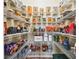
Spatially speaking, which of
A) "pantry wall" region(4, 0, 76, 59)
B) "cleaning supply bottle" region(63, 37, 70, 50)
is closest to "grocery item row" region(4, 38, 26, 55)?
"pantry wall" region(4, 0, 76, 59)

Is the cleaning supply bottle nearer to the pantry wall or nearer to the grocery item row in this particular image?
the pantry wall

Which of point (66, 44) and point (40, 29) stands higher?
point (40, 29)

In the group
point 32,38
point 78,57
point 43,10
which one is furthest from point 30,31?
point 78,57

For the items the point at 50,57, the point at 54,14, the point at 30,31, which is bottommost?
the point at 50,57

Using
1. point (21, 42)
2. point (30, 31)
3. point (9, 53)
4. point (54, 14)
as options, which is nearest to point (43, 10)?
point (54, 14)

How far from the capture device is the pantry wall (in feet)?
11.2

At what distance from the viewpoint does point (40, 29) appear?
11.2 ft

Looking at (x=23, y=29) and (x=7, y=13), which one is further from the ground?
(x=7, y=13)

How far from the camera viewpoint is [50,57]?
3428 millimetres

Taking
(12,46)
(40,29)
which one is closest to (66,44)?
(40,29)

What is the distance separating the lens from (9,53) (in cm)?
337

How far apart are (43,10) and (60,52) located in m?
0.79

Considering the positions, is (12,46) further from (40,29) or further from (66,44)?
(66,44)

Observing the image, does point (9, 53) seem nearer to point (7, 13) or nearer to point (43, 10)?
point (7, 13)
